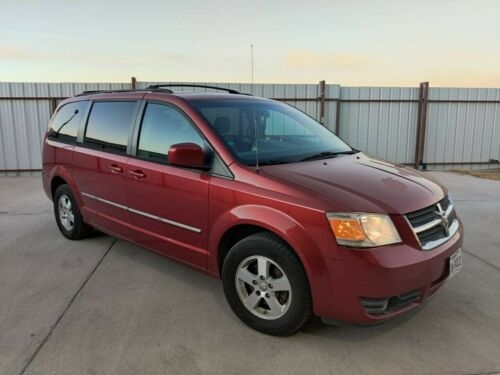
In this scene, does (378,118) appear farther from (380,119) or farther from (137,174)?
(137,174)

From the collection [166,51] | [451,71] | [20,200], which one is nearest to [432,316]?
[20,200]

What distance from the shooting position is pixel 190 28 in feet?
32.1

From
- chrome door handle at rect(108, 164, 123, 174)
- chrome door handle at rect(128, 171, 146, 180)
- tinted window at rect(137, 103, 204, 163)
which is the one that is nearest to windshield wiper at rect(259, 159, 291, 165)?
tinted window at rect(137, 103, 204, 163)

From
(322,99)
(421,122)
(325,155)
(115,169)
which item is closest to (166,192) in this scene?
(115,169)

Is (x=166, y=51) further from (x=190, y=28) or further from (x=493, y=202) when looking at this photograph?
(x=493, y=202)

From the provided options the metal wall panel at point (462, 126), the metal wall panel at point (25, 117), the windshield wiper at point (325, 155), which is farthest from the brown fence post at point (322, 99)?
the windshield wiper at point (325, 155)

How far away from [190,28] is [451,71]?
8.03 metres

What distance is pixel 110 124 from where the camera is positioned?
13.4 ft

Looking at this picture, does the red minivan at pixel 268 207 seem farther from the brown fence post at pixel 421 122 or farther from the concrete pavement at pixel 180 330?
the brown fence post at pixel 421 122

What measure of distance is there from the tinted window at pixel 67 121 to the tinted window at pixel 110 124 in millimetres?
303

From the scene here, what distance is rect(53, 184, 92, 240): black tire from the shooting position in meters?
4.72

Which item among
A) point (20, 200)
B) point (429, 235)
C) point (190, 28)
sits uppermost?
point (190, 28)

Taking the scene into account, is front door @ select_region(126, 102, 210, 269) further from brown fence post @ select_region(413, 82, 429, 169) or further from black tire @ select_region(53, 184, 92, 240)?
brown fence post @ select_region(413, 82, 429, 169)

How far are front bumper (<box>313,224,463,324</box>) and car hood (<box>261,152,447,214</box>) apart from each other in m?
0.27
